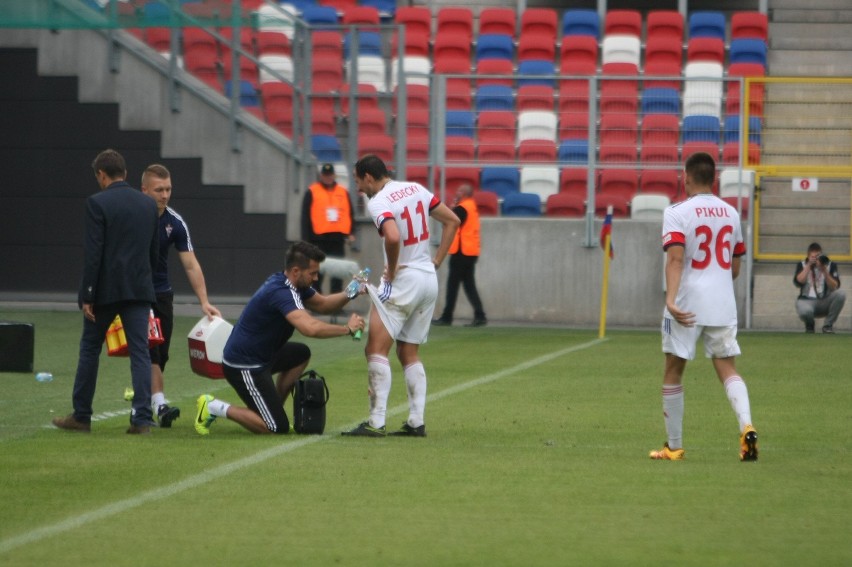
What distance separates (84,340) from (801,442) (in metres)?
Result: 4.77

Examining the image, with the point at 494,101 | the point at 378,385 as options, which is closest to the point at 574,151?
the point at 494,101

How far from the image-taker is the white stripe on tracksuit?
32.3 feet

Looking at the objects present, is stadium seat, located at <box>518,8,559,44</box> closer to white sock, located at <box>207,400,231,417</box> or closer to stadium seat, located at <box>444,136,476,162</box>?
stadium seat, located at <box>444,136,476,162</box>

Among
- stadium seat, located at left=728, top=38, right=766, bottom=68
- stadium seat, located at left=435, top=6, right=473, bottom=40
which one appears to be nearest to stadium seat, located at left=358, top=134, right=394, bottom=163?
stadium seat, located at left=435, top=6, right=473, bottom=40

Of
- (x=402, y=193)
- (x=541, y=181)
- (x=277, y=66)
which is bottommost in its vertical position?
(x=402, y=193)

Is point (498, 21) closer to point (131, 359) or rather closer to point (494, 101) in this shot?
point (494, 101)

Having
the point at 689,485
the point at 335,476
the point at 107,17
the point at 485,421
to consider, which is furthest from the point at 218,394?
the point at 107,17

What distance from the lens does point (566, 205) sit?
2319 cm

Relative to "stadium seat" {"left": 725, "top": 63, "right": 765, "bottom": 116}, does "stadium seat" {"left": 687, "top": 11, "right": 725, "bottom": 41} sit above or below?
above

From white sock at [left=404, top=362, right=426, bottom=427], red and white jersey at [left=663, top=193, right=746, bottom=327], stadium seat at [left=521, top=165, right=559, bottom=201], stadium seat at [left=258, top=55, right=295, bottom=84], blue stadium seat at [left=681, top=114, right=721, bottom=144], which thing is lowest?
white sock at [left=404, top=362, right=426, bottom=427]

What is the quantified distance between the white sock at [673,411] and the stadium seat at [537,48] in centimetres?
1770

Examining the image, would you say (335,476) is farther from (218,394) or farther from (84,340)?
(218,394)

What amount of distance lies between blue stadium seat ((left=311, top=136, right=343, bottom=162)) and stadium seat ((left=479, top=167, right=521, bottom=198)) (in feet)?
7.42

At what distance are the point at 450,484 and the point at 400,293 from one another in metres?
2.12
